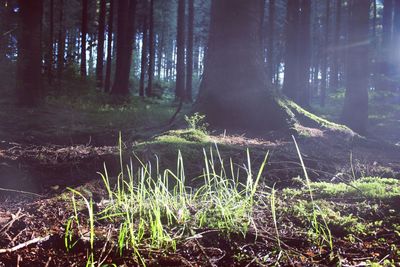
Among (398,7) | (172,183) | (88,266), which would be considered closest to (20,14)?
(172,183)

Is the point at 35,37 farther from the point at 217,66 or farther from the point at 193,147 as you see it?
the point at 193,147

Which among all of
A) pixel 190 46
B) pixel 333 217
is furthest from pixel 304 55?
pixel 333 217

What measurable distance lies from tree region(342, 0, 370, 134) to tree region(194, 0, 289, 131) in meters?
3.87

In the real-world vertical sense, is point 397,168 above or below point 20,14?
below

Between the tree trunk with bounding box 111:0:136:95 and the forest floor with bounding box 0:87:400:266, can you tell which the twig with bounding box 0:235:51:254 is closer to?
Answer: the forest floor with bounding box 0:87:400:266

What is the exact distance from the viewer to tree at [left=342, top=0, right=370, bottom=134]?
9867mm

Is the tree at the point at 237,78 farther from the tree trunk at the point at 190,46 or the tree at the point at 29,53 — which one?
the tree trunk at the point at 190,46

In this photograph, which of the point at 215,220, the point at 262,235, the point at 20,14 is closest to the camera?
the point at 262,235

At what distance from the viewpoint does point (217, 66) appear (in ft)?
23.4

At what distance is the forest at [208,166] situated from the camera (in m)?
1.95

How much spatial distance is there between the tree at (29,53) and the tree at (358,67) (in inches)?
328

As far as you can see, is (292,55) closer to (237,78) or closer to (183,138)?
(237,78)

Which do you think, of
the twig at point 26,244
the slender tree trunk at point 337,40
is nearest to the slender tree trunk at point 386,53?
the slender tree trunk at point 337,40

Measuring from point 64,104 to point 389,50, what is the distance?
62.7 ft
